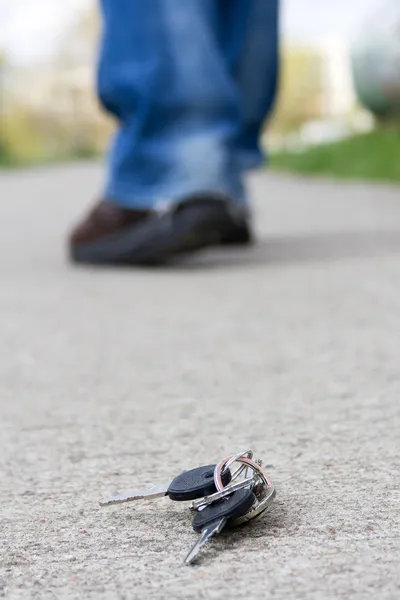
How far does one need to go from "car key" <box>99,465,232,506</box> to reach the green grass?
6.18 metres

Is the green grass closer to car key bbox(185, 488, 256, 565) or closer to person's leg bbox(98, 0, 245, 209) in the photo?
person's leg bbox(98, 0, 245, 209)

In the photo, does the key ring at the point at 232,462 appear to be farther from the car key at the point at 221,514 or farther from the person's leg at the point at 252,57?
Result: the person's leg at the point at 252,57

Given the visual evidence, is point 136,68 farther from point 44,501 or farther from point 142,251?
point 44,501

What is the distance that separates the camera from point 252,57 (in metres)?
3.32

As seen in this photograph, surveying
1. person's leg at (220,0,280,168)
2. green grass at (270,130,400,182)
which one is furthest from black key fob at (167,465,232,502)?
green grass at (270,130,400,182)

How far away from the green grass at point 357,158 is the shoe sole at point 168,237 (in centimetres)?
422

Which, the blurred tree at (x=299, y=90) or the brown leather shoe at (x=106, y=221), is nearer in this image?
the brown leather shoe at (x=106, y=221)

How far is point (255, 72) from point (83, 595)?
271 cm

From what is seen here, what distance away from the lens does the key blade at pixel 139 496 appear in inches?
37.3

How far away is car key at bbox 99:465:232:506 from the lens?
91 cm

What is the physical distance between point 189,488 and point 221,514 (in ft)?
0.17

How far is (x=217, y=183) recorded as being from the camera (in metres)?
2.87

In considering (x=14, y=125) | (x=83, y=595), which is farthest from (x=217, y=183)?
(x=14, y=125)

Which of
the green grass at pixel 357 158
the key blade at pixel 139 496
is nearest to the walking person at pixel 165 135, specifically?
the key blade at pixel 139 496
